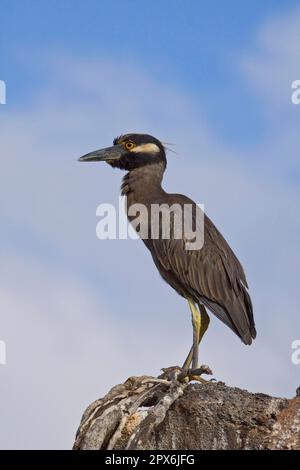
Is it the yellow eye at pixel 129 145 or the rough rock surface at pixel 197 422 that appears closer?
the rough rock surface at pixel 197 422

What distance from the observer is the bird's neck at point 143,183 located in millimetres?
13008

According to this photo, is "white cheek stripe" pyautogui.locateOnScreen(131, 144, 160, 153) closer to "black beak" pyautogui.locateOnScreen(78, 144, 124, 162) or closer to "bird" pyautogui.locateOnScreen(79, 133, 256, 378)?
"bird" pyautogui.locateOnScreen(79, 133, 256, 378)

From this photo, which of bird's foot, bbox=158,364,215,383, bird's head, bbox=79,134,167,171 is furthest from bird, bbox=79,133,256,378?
bird's foot, bbox=158,364,215,383

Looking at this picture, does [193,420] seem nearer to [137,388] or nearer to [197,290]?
[137,388]

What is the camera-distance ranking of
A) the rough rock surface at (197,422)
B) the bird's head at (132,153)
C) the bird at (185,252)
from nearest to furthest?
the rough rock surface at (197,422)
the bird at (185,252)
the bird's head at (132,153)

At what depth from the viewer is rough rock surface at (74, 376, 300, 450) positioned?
26.2ft

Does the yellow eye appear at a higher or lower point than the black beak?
higher

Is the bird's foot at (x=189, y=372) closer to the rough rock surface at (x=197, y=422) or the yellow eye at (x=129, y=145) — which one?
the rough rock surface at (x=197, y=422)

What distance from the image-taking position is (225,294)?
474 inches

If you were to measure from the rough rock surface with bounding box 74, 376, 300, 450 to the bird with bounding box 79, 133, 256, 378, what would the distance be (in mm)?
2659

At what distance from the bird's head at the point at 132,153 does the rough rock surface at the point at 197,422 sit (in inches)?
211

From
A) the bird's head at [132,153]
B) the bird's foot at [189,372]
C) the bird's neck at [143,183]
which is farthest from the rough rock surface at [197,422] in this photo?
the bird's head at [132,153]

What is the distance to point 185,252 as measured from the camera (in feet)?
40.8
